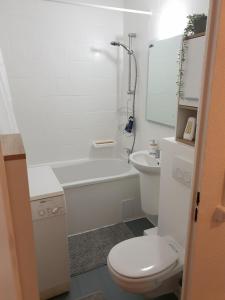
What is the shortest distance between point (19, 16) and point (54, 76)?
678mm

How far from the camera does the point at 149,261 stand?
1.43 metres

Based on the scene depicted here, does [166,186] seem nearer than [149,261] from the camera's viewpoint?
No

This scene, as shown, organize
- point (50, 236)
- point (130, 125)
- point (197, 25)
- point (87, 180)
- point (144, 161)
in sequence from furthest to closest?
point (130, 125)
point (87, 180)
point (144, 161)
point (50, 236)
point (197, 25)

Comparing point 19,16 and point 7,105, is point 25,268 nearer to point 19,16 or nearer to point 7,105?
point 7,105

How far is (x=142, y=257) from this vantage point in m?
1.46

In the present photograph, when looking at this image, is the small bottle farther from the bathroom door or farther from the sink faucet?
the bathroom door

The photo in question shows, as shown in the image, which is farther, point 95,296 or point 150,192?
point 150,192

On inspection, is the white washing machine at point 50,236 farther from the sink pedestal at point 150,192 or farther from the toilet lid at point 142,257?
the sink pedestal at point 150,192

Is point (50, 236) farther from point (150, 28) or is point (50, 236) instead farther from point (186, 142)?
point (150, 28)

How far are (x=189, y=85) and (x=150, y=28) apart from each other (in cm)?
133

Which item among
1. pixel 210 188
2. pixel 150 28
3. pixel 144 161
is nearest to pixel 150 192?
pixel 144 161

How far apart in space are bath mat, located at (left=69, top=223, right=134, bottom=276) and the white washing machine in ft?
0.85

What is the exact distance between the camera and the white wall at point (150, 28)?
6.39ft

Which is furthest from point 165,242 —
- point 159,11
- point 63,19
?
point 63,19
